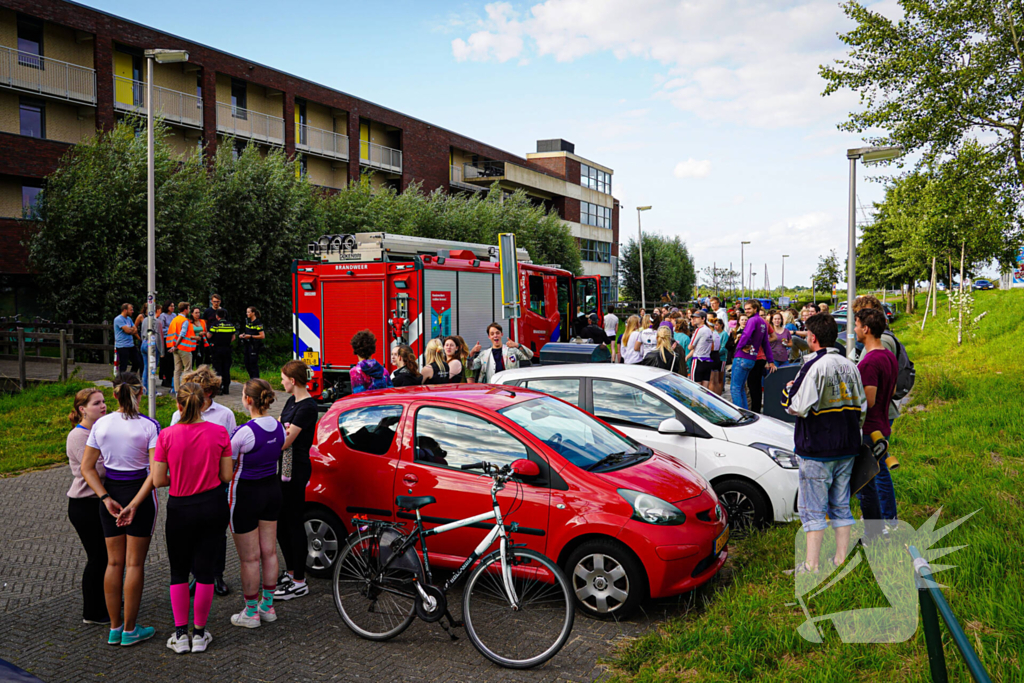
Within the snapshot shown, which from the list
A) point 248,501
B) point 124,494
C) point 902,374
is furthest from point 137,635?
point 902,374

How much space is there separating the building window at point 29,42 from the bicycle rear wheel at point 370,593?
1061 inches

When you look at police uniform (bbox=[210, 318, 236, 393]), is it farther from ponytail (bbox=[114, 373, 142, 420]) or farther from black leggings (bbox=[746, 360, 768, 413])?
ponytail (bbox=[114, 373, 142, 420])

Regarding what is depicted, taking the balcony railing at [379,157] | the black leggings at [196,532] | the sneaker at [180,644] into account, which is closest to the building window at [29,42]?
the balcony railing at [379,157]

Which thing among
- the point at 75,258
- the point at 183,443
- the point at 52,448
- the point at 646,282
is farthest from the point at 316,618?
the point at 646,282

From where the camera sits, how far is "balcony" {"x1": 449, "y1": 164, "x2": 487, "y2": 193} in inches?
1855

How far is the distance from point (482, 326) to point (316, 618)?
1156cm

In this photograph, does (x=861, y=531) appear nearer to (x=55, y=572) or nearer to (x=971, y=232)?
(x=55, y=572)

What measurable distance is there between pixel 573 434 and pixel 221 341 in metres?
11.4

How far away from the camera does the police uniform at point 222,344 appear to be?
15.1m

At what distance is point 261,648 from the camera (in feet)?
15.7

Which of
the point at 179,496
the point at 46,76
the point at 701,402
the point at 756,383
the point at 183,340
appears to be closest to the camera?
the point at 179,496

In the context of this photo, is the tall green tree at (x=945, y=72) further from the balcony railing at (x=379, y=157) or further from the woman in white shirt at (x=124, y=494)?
the balcony railing at (x=379, y=157)

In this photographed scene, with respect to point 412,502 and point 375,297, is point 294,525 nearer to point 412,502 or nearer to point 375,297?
point 412,502

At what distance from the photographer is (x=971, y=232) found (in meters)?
16.7
